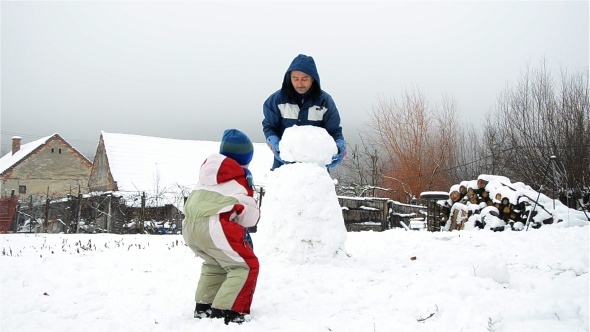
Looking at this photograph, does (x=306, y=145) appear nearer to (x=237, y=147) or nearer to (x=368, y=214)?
(x=237, y=147)

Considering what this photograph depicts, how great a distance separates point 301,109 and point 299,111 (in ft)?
0.11

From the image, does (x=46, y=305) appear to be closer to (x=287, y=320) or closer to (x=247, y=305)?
(x=247, y=305)

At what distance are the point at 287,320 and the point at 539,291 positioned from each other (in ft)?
5.83

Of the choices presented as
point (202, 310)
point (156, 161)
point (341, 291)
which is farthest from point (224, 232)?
point (156, 161)

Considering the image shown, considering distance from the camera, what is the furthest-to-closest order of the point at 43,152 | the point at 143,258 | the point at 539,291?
the point at 43,152, the point at 143,258, the point at 539,291

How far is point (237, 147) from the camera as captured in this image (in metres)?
2.87

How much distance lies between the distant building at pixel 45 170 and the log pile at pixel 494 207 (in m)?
26.8

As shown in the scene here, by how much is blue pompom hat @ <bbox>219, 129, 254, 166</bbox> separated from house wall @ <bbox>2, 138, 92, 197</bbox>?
96.0 feet

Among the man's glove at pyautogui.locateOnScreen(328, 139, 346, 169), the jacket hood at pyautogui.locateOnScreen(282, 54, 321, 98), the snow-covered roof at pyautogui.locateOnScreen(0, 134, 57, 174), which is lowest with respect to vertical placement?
the man's glove at pyautogui.locateOnScreen(328, 139, 346, 169)

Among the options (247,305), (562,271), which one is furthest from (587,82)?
(247,305)

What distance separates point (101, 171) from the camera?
79.6 feet

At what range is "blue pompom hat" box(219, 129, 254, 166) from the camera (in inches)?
113

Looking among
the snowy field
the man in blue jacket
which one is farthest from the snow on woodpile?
the man in blue jacket

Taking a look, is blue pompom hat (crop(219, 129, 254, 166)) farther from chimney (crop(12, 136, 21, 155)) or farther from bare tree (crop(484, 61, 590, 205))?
chimney (crop(12, 136, 21, 155))
